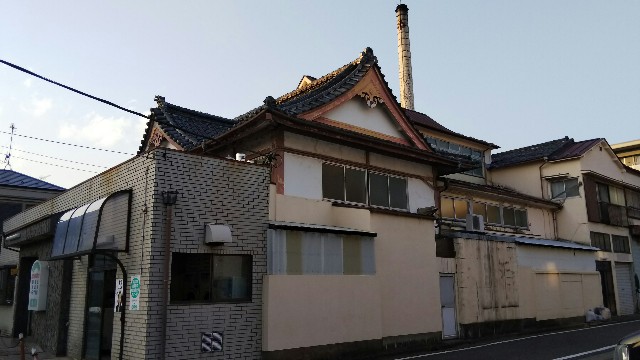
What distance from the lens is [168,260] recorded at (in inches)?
392

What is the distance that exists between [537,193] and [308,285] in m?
19.4

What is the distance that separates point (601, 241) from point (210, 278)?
2335cm

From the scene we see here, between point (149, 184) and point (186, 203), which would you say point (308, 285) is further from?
point (149, 184)

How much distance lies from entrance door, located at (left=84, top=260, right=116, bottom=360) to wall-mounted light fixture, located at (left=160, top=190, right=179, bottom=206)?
8.74ft

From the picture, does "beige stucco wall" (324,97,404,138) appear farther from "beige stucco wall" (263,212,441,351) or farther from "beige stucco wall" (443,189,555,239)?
"beige stucco wall" (443,189,555,239)

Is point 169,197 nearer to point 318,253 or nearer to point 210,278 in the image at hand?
point 210,278

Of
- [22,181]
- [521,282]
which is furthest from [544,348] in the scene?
[22,181]

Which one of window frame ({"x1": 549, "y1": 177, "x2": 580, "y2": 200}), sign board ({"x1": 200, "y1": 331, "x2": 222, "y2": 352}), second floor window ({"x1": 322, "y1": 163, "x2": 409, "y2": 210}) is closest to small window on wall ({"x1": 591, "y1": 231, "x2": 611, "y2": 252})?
window frame ({"x1": 549, "y1": 177, "x2": 580, "y2": 200})

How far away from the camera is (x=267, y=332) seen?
1097cm

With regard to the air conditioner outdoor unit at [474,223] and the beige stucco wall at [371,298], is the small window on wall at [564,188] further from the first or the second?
the beige stucco wall at [371,298]

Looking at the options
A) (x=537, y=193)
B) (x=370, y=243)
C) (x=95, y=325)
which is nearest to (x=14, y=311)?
(x=95, y=325)

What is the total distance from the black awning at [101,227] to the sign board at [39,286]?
3.10m

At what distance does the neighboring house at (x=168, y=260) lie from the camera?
991 cm

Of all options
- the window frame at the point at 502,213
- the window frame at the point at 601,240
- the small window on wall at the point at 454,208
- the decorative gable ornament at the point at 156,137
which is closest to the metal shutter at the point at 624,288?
the window frame at the point at 601,240
